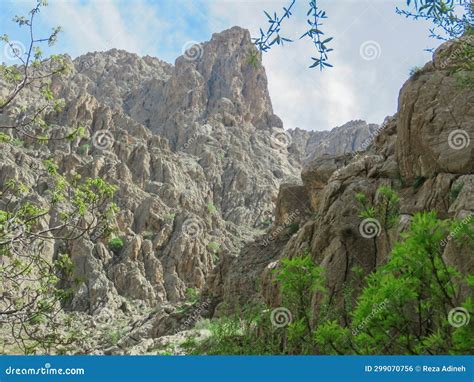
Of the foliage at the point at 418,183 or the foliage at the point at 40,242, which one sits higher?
the foliage at the point at 418,183

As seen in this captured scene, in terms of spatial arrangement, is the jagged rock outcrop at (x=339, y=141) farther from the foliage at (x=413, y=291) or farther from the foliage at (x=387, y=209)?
the foliage at (x=413, y=291)

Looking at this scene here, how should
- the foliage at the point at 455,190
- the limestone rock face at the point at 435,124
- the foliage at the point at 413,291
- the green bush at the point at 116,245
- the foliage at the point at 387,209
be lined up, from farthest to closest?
1. the green bush at the point at 116,245
2. the limestone rock face at the point at 435,124
3. the foliage at the point at 455,190
4. the foliage at the point at 387,209
5. the foliage at the point at 413,291

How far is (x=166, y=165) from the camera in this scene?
90.3 metres

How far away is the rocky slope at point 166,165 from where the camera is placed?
61.1 m

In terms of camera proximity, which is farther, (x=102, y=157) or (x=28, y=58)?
(x=102, y=157)

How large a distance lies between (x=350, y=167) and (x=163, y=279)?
169 ft

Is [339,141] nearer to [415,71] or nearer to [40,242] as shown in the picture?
[415,71]

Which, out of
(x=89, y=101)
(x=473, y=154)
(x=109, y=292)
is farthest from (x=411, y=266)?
(x=89, y=101)

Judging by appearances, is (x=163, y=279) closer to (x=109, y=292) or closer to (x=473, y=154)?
(x=109, y=292)

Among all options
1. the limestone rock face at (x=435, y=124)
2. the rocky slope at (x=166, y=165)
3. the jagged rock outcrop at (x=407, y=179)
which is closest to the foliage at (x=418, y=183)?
the jagged rock outcrop at (x=407, y=179)

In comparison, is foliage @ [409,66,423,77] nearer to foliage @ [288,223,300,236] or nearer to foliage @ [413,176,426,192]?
foliage @ [413,176,426,192]

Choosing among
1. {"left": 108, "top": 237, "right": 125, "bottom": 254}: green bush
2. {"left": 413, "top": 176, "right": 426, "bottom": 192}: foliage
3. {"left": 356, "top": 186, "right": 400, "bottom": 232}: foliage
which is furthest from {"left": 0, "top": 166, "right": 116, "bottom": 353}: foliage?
{"left": 108, "top": 237, "right": 125, "bottom": 254}: green bush

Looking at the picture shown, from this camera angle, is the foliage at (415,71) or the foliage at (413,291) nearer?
the foliage at (413,291)

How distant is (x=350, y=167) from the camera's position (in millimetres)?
20062
